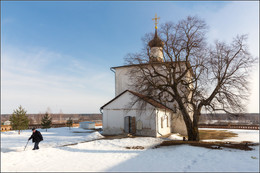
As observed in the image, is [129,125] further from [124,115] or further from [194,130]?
[194,130]

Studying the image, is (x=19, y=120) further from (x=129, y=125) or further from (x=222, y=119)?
(x=222, y=119)

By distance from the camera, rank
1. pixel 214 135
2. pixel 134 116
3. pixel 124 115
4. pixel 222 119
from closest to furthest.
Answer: pixel 222 119 → pixel 134 116 → pixel 124 115 → pixel 214 135

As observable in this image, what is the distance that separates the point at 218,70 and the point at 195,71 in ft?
6.19

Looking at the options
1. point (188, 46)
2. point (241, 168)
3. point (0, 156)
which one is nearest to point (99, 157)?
point (0, 156)

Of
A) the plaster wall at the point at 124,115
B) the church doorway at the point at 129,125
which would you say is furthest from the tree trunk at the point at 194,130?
the church doorway at the point at 129,125

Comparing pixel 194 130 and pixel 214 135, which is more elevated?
pixel 194 130

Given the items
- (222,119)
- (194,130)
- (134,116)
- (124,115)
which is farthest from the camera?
(124,115)

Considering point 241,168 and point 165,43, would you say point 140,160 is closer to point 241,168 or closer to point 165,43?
point 241,168

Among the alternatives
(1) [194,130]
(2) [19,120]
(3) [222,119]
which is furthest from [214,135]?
(2) [19,120]

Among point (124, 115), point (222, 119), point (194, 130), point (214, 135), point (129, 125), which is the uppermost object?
point (124, 115)

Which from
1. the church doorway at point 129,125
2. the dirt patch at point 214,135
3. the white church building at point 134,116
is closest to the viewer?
the white church building at point 134,116

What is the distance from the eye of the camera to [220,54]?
15.5m

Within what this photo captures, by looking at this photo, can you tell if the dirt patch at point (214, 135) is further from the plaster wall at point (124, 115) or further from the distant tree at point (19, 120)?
the distant tree at point (19, 120)

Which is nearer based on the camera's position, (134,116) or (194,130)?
(194,130)
